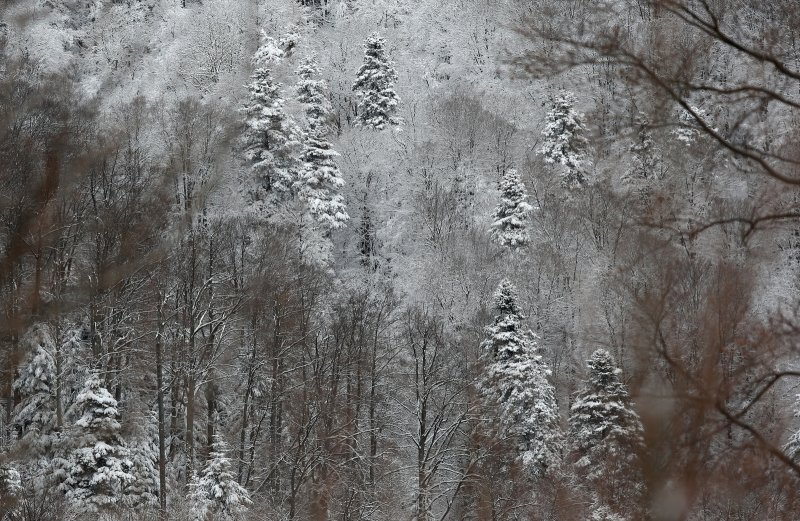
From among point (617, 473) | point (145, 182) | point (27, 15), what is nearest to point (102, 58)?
point (145, 182)

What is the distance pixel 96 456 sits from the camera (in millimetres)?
19016

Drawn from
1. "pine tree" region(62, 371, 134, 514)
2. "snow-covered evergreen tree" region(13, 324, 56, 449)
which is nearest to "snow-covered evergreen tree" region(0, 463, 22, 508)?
"pine tree" region(62, 371, 134, 514)

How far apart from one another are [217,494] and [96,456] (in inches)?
125

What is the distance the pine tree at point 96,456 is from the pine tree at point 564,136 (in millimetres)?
32663

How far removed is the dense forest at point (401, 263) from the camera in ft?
17.0

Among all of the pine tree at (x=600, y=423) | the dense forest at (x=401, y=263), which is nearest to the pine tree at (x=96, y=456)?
the dense forest at (x=401, y=263)

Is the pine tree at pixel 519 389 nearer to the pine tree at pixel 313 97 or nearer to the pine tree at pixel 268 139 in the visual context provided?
the pine tree at pixel 268 139

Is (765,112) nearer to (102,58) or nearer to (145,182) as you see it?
(145,182)

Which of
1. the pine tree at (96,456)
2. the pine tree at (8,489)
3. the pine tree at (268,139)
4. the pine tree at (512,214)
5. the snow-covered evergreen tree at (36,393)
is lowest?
the pine tree at (8,489)

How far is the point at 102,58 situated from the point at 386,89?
2505cm

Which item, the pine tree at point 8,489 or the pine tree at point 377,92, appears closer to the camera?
the pine tree at point 8,489

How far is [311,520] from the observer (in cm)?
2284

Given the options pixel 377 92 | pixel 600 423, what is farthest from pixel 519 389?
pixel 377 92

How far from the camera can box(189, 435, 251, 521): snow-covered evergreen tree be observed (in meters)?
19.1
